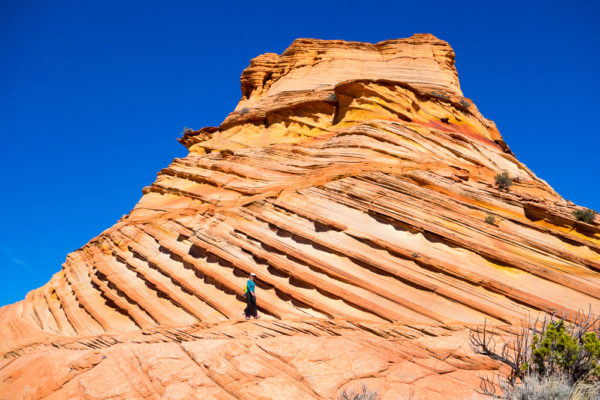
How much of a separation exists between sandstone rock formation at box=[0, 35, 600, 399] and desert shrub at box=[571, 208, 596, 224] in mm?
362

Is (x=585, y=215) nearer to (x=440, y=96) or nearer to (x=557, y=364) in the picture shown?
(x=557, y=364)

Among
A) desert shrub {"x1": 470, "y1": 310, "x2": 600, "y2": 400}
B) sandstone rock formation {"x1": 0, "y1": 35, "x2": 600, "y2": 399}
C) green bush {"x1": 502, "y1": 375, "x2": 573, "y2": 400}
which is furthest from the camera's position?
sandstone rock formation {"x1": 0, "y1": 35, "x2": 600, "y2": 399}

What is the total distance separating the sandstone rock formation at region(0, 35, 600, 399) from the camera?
7.73 metres

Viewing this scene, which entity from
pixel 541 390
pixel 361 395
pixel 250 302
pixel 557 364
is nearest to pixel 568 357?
pixel 557 364

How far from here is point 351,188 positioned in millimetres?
13156

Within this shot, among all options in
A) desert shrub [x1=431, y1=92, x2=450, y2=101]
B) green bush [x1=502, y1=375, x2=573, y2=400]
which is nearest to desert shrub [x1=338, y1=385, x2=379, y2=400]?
green bush [x1=502, y1=375, x2=573, y2=400]

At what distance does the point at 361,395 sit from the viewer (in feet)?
21.9

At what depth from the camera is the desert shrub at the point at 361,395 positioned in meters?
6.58

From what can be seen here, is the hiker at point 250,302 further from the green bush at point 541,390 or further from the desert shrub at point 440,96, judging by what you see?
the desert shrub at point 440,96

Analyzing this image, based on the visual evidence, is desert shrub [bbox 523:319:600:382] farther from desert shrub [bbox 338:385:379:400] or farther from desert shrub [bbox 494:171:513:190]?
desert shrub [bbox 494:171:513:190]

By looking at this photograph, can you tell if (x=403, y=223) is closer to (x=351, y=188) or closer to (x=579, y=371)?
(x=351, y=188)

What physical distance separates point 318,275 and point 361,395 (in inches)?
173

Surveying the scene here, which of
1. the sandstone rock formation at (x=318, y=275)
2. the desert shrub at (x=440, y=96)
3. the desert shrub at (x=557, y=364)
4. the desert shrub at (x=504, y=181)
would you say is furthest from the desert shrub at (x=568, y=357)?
the desert shrub at (x=440, y=96)

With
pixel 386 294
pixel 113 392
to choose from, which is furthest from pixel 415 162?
pixel 113 392
